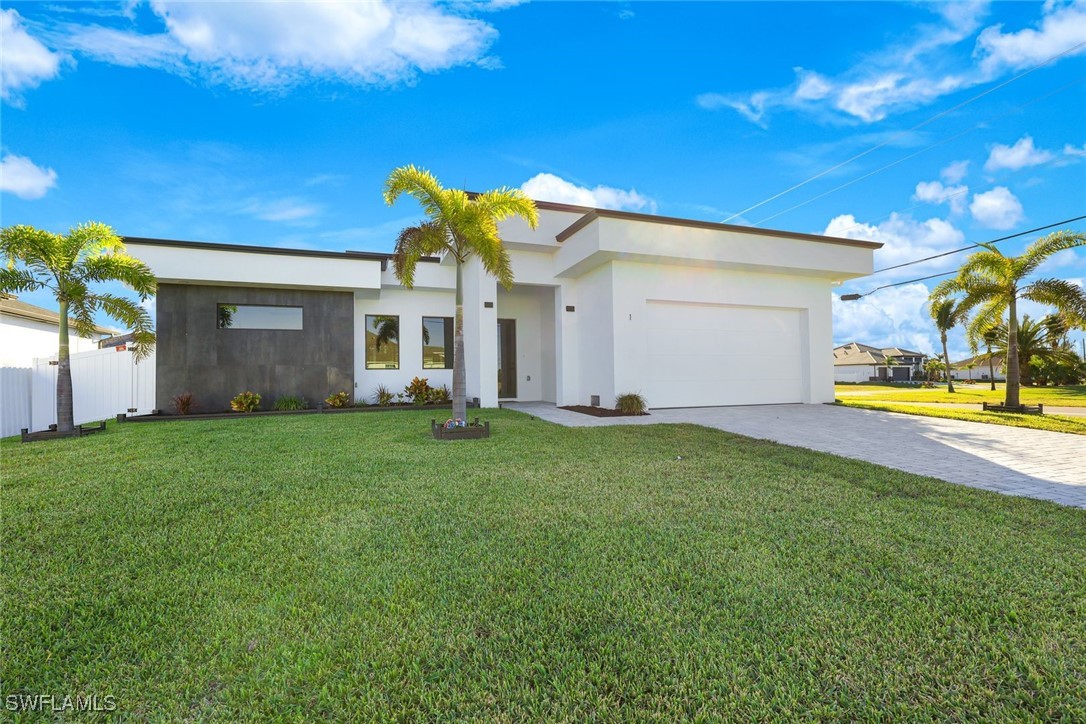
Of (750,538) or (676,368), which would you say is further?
(676,368)

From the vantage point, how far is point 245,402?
11.7 m

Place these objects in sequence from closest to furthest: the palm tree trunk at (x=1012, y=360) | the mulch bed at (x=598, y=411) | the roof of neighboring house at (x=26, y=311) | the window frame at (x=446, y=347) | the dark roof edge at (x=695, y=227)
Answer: the dark roof edge at (x=695, y=227)
the mulch bed at (x=598, y=411)
the palm tree trunk at (x=1012, y=360)
the window frame at (x=446, y=347)
the roof of neighboring house at (x=26, y=311)

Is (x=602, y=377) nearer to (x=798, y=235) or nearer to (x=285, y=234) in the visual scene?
(x=798, y=235)

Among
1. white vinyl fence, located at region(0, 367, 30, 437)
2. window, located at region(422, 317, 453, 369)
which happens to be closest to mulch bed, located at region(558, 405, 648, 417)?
window, located at region(422, 317, 453, 369)

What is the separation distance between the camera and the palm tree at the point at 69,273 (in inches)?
305

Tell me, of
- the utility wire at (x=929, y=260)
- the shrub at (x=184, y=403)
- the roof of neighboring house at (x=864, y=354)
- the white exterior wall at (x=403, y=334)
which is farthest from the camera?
the roof of neighboring house at (x=864, y=354)

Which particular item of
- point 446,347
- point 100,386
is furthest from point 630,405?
point 100,386

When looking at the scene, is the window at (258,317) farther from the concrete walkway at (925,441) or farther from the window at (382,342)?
the concrete walkway at (925,441)

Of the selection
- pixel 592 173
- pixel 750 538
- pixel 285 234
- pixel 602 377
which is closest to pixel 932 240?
pixel 592 173

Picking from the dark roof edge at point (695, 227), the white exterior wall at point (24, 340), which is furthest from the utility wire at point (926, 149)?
the white exterior wall at point (24, 340)

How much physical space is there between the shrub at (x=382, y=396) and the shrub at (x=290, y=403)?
6.11 feet

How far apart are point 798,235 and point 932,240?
41.0 feet

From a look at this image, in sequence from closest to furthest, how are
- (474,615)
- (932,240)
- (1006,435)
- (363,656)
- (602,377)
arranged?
(363,656), (474,615), (1006,435), (602,377), (932,240)

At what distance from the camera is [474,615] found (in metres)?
2.17
